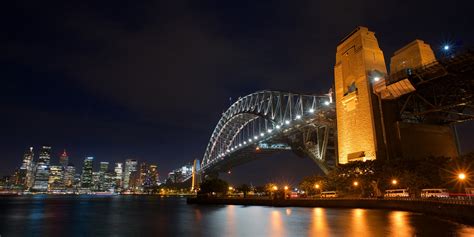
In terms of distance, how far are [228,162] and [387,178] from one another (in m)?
73.2

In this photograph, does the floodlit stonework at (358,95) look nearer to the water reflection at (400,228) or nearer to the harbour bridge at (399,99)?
the harbour bridge at (399,99)

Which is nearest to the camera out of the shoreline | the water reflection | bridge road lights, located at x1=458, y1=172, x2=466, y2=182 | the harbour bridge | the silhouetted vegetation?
the water reflection

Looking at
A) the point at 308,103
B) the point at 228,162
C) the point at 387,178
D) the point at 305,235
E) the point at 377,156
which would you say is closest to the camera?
the point at 305,235

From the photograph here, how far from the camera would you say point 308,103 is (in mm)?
67750

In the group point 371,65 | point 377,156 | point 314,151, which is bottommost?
point 377,156

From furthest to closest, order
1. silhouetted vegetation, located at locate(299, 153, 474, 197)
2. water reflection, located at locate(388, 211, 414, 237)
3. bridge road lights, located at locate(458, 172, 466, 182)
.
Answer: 1. silhouetted vegetation, located at locate(299, 153, 474, 197)
2. bridge road lights, located at locate(458, 172, 466, 182)
3. water reflection, located at locate(388, 211, 414, 237)

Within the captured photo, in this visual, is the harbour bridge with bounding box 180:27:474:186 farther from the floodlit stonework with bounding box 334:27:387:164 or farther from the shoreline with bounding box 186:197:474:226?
the shoreline with bounding box 186:197:474:226

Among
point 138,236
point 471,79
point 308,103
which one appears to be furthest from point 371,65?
point 308,103

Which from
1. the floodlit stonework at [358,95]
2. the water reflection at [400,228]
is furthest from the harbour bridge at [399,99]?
the water reflection at [400,228]

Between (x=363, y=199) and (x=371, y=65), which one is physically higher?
(x=371, y=65)

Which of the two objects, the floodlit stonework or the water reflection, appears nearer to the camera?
the water reflection

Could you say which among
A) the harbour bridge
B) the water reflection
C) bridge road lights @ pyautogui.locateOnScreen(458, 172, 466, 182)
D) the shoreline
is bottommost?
the water reflection

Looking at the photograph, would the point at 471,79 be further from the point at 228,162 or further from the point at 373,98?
the point at 228,162

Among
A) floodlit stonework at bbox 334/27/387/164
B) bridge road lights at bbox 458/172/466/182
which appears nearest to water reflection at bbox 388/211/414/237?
bridge road lights at bbox 458/172/466/182
